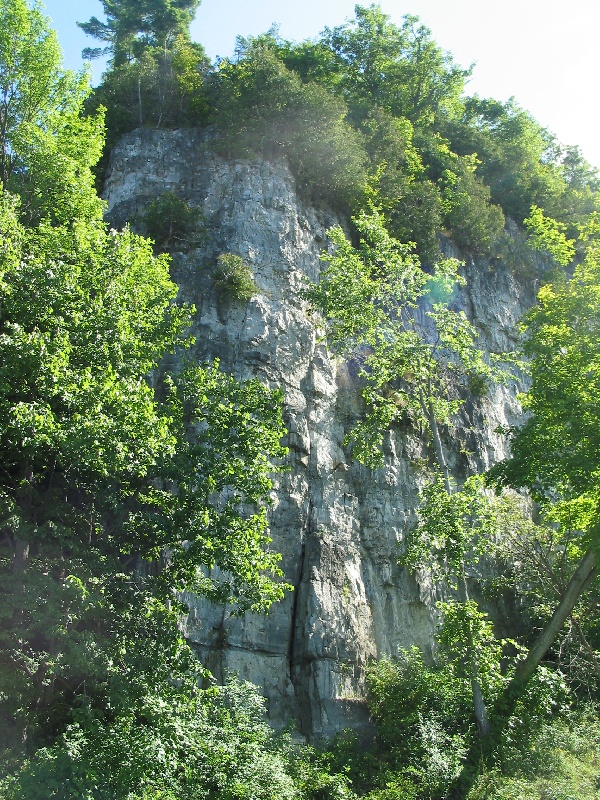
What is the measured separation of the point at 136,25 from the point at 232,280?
74.9 ft

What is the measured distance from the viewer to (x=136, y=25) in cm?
3562

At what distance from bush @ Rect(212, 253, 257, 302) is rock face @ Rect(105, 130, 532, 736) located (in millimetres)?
247

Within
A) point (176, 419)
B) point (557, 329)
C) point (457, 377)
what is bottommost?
point (176, 419)

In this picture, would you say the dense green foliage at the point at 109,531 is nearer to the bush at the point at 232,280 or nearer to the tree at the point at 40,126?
the tree at the point at 40,126

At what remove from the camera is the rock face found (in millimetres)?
15273

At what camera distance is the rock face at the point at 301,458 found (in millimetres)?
15273

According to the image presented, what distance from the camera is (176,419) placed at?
13.1 metres

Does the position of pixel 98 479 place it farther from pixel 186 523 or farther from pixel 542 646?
pixel 542 646

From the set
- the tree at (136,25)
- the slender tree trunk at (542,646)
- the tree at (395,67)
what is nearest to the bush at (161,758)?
the slender tree trunk at (542,646)

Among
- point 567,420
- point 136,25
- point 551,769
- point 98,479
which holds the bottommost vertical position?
point 551,769

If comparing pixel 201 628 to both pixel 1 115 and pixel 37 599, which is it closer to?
pixel 37 599

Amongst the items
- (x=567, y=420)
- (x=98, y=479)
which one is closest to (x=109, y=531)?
(x=98, y=479)

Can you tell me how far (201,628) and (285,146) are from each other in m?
14.9

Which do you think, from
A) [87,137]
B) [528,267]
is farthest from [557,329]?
[528,267]
